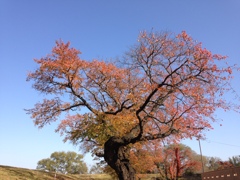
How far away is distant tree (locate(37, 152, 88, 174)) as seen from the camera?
96.9 metres

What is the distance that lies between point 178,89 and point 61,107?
807cm

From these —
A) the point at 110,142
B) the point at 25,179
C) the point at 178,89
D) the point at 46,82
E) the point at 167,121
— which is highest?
the point at 46,82

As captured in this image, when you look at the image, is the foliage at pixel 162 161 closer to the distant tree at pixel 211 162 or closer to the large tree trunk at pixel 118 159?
the large tree trunk at pixel 118 159

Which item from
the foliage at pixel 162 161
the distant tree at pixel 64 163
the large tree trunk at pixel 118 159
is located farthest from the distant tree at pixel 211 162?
the large tree trunk at pixel 118 159

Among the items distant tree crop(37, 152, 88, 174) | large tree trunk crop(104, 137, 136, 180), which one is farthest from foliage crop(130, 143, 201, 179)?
distant tree crop(37, 152, 88, 174)

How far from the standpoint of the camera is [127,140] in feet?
50.1

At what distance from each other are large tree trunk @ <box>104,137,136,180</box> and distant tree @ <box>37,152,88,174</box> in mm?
86665

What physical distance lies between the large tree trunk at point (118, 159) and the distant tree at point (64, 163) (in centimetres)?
8667

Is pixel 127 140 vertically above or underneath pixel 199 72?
underneath

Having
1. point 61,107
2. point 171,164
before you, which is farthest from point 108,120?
point 171,164

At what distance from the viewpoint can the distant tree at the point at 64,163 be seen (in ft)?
318

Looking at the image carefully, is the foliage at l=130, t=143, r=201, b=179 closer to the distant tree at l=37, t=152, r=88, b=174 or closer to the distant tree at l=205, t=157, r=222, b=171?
the distant tree at l=205, t=157, r=222, b=171

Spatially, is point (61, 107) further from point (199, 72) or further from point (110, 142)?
point (199, 72)

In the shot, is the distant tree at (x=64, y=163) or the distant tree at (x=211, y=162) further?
the distant tree at (x=64, y=163)
